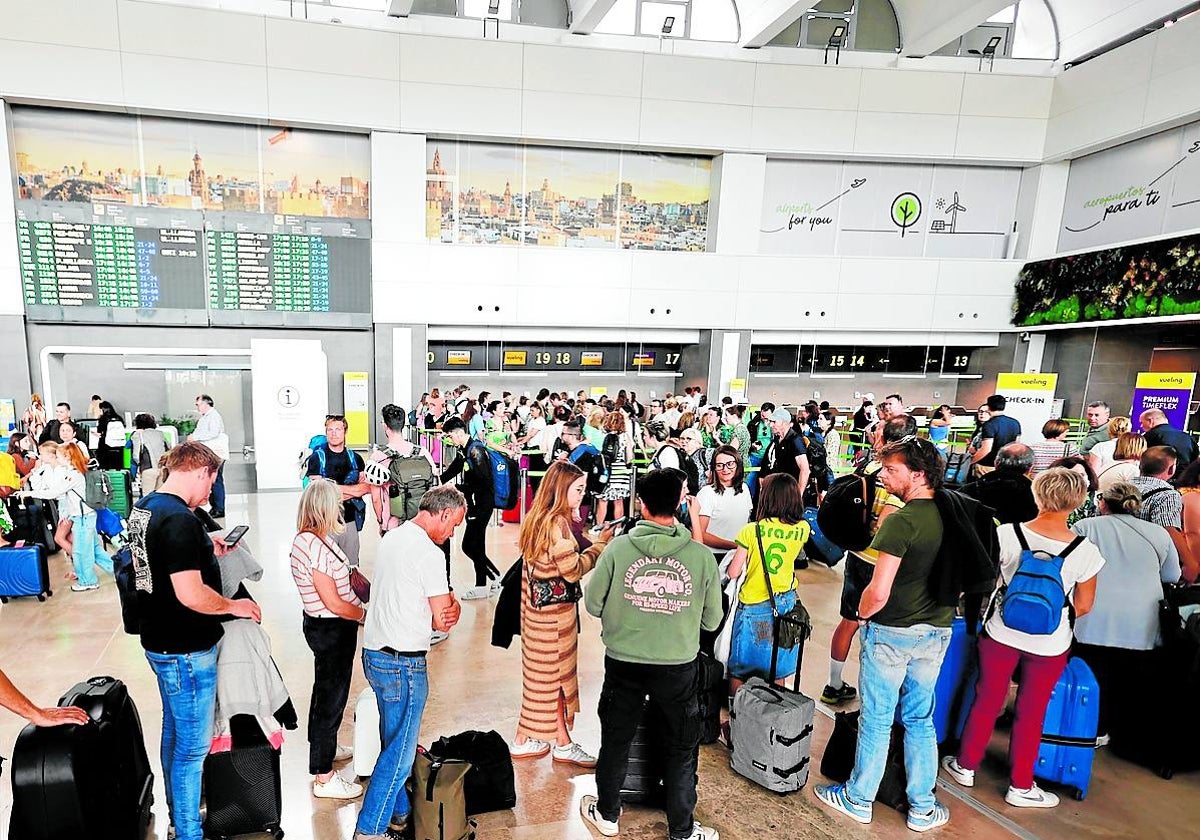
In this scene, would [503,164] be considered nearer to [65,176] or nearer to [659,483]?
[65,176]

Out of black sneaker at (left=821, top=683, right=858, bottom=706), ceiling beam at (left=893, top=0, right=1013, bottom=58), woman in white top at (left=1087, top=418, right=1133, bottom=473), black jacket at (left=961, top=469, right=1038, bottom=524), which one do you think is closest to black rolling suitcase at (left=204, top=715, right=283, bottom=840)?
black sneaker at (left=821, top=683, right=858, bottom=706)

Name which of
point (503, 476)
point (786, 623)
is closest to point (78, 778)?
point (786, 623)

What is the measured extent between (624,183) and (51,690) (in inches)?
507

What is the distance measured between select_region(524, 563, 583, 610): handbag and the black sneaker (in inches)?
84.5

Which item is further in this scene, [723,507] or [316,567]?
[723,507]

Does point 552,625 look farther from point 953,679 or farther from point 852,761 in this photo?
point 953,679

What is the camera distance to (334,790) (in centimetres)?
294

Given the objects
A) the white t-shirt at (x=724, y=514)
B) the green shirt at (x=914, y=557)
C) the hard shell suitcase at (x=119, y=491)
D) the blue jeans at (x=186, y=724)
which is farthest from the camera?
the hard shell suitcase at (x=119, y=491)

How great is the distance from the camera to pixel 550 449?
796cm

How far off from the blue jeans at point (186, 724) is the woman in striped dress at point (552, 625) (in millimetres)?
1417

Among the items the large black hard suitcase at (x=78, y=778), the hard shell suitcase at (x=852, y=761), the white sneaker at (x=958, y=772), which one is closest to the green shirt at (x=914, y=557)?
the hard shell suitcase at (x=852, y=761)

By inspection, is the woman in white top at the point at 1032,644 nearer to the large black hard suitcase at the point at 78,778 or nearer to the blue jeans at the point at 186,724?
the blue jeans at the point at 186,724

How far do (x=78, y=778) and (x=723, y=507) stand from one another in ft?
11.3

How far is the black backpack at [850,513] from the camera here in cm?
331
